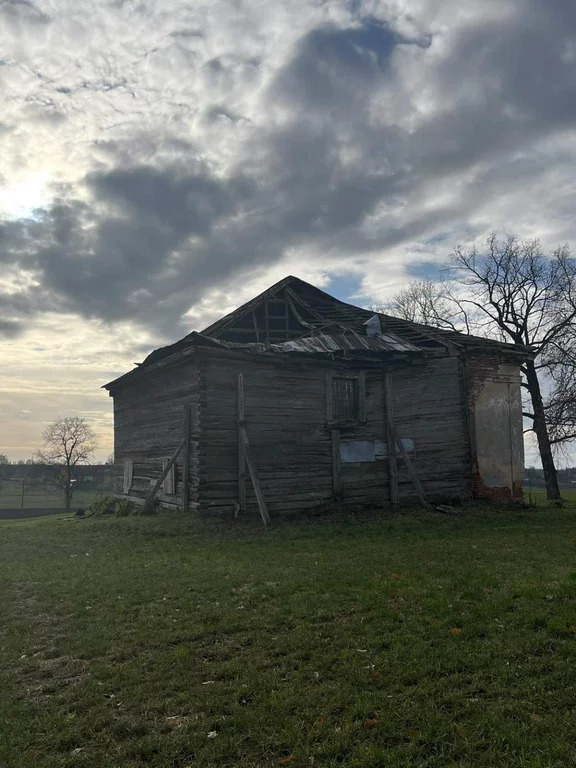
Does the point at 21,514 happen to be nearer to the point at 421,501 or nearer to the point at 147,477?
the point at 147,477

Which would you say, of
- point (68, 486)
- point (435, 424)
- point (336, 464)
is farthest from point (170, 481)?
point (68, 486)

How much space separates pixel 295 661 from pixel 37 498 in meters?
69.1

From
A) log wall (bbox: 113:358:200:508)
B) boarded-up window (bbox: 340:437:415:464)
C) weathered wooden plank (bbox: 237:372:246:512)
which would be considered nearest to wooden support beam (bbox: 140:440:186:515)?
log wall (bbox: 113:358:200:508)

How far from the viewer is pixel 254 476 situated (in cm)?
1566

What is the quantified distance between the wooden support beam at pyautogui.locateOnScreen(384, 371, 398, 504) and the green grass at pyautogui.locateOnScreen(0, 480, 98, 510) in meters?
44.4

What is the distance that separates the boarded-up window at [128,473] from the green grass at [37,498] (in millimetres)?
35334

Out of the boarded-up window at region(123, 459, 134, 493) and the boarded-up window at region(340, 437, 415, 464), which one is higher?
Result: the boarded-up window at region(340, 437, 415, 464)

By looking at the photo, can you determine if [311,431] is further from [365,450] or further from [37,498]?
[37,498]

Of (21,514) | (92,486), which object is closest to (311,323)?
(21,514)

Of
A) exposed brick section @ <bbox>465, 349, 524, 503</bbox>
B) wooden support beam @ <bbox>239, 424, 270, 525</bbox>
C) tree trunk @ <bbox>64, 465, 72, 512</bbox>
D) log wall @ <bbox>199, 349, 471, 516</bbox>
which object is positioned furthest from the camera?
tree trunk @ <bbox>64, 465, 72, 512</bbox>

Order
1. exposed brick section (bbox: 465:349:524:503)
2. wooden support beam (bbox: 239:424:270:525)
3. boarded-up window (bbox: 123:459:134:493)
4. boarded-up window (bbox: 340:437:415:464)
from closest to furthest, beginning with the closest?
1. wooden support beam (bbox: 239:424:270:525)
2. boarded-up window (bbox: 340:437:415:464)
3. exposed brick section (bbox: 465:349:524:503)
4. boarded-up window (bbox: 123:459:134:493)

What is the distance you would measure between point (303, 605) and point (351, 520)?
8.89m

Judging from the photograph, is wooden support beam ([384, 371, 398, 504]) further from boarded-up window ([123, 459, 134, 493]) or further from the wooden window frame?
boarded-up window ([123, 459, 134, 493])

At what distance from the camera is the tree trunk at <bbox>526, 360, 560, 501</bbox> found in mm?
28406
